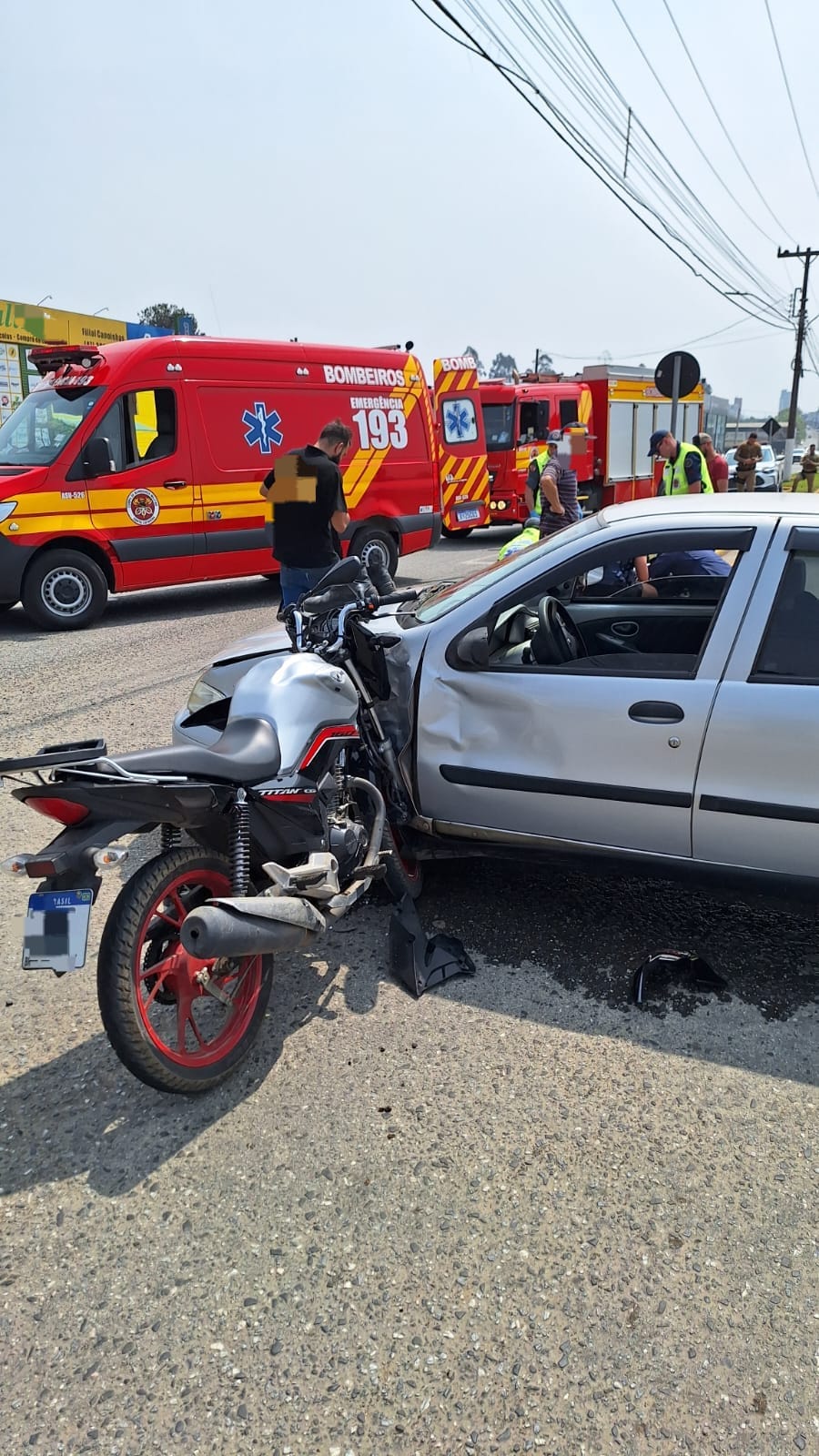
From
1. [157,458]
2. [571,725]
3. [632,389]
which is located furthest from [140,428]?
[632,389]

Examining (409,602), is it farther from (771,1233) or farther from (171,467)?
(171,467)

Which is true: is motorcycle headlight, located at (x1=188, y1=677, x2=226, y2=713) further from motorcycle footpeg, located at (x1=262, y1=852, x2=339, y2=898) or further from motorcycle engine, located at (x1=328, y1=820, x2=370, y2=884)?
motorcycle footpeg, located at (x1=262, y1=852, x2=339, y2=898)

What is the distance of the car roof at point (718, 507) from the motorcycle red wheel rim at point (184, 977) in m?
1.93

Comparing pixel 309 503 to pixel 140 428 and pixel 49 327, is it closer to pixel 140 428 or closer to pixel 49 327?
pixel 140 428

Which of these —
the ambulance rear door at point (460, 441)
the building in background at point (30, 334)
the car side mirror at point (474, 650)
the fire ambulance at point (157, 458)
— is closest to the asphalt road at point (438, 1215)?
the car side mirror at point (474, 650)

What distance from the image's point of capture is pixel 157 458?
928 centimetres

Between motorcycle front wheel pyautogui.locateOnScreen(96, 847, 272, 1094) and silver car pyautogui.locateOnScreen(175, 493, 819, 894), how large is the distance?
33.7 inches

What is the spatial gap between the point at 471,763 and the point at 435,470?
888 centimetres

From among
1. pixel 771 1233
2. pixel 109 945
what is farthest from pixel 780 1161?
pixel 109 945

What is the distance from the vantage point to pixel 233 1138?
8.36ft

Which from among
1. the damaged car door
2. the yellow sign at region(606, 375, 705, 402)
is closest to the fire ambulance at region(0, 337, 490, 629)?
the damaged car door

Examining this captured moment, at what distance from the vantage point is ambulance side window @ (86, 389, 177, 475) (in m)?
9.04

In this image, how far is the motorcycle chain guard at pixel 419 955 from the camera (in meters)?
3.22

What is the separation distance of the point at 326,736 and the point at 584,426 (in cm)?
1530
